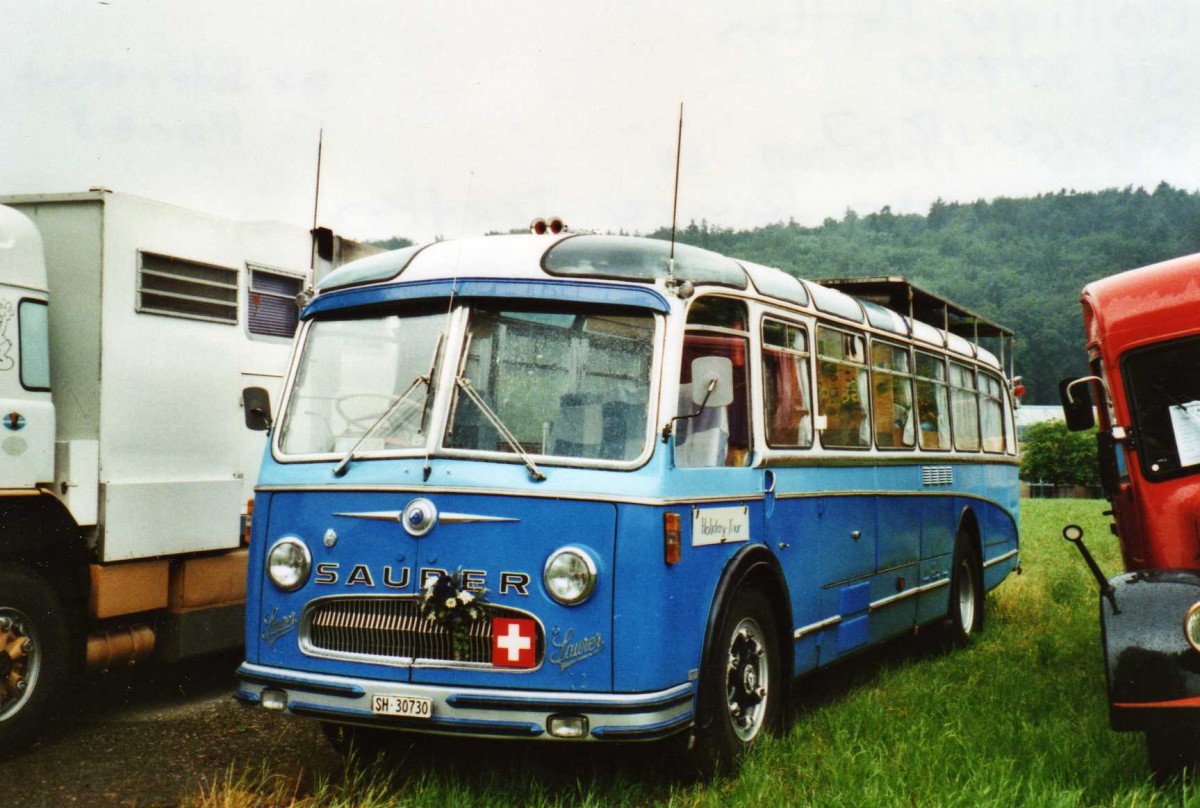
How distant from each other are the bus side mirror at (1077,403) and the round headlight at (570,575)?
2.96 meters

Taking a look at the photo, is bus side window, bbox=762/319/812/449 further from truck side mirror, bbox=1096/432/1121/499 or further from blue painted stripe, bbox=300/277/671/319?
truck side mirror, bbox=1096/432/1121/499

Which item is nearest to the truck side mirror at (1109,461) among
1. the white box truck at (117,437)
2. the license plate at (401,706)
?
the license plate at (401,706)

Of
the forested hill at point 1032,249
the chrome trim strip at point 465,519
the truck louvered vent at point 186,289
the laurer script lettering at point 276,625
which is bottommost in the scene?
the laurer script lettering at point 276,625

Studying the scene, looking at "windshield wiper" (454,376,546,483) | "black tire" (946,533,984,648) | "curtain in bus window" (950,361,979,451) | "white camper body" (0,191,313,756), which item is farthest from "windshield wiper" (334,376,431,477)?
"curtain in bus window" (950,361,979,451)

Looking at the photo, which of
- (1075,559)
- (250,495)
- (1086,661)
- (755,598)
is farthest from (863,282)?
(1075,559)

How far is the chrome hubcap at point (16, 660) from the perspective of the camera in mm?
6552

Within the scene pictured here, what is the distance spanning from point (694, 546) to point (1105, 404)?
8.62ft

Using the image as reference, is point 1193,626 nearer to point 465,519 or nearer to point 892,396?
point 465,519

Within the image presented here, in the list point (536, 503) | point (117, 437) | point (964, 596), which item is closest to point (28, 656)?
point (117, 437)

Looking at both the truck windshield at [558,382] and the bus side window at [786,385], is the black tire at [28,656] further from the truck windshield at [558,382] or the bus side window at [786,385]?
the bus side window at [786,385]

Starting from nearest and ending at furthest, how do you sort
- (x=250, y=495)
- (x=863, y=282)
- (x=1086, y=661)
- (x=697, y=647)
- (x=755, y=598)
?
(x=697, y=647)
(x=755, y=598)
(x=250, y=495)
(x=1086, y=661)
(x=863, y=282)

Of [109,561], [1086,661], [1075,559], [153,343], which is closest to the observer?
[109,561]

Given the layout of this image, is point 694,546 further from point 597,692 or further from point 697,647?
point 597,692

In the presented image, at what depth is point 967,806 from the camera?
5.27m
